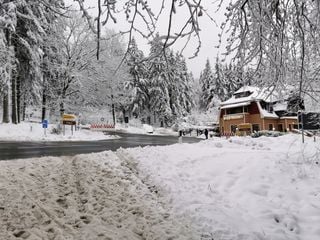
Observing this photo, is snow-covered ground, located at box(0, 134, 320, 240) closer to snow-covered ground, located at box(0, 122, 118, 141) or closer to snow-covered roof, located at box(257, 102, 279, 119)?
snow-covered ground, located at box(0, 122, 118, 141)

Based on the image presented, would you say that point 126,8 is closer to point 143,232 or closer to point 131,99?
point 143,232

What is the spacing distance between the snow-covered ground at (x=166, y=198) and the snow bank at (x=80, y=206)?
17mm

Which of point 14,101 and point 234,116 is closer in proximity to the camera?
point 14,101

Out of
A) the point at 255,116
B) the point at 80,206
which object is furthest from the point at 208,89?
the point at 80,206

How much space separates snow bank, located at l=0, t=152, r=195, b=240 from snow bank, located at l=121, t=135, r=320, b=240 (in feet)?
1.61

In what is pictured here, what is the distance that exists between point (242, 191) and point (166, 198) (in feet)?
5.36

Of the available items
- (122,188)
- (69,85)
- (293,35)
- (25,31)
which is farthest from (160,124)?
(293,35)

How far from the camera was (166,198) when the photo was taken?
7.35m

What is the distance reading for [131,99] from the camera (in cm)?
5228

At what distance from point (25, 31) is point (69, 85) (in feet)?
28.4

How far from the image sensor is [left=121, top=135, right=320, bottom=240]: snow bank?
5992 millimetres

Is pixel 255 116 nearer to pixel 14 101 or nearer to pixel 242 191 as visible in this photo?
pixel 14 101

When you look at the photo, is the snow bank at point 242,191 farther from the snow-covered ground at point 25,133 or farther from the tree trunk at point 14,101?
the tree trunk at point 14,101

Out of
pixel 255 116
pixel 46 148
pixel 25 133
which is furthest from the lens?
pixel 255 116
